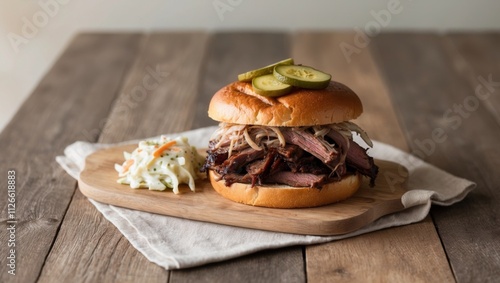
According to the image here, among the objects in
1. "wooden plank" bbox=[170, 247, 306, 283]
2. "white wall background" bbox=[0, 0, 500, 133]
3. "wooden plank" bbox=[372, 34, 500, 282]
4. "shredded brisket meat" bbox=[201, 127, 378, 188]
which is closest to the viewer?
"wooden plank" bbox=[170, 247, 306, 283]

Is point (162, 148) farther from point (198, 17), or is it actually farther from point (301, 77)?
point (198, 17)

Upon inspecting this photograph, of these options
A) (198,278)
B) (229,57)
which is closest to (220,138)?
(198,278)

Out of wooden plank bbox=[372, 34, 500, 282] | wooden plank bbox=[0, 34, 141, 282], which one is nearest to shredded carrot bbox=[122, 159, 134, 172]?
wooden plank bbox=[0, 34, 141, 282]

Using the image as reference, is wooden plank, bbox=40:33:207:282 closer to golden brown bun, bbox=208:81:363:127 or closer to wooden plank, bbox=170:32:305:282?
wooden plank, bbox=170:32:305:282

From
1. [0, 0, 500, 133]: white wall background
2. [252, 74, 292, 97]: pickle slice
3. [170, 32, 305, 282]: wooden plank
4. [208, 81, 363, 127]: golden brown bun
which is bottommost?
[0, 0, 500, 133]: white wall background

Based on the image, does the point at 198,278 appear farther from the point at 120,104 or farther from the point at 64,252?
the point at 120,104

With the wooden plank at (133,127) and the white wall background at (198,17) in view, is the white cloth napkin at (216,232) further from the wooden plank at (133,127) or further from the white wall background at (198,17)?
the white wall background at (198,17)

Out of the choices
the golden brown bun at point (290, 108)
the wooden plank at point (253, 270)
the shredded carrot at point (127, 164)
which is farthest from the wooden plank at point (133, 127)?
the golden brown bun at point (290, 108)
